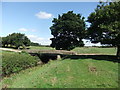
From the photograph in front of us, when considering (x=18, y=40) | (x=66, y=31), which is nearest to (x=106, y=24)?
(x=66, y=31)

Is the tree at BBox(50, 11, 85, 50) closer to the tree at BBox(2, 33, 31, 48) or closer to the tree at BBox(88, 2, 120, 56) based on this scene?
the tree at BBox(88, 2, 120, 56)

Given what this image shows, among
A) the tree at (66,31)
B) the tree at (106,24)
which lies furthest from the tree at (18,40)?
the tree at (106,24)

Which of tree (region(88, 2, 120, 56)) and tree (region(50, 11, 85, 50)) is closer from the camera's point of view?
tree (region(88, 2, 120, 56))

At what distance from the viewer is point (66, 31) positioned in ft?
109

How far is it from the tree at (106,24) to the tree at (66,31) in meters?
12.9

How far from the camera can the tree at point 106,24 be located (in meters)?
16.1

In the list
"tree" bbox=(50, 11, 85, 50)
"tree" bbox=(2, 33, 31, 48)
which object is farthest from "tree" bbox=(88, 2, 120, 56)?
"tree" bbox=(2, 33, 31, 48)

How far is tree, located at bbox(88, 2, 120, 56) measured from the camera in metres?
16.1

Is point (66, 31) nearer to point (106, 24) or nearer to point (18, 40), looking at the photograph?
point (106, 24)

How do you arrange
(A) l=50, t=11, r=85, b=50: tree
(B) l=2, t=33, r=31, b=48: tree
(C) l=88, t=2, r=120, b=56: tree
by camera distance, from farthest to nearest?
(B) l=2, t=33, r=31, b=48: tree → (A) l=50, t=11, r=85, b=50: tree → (C) l=88, t=2, r=120, b=56: tree

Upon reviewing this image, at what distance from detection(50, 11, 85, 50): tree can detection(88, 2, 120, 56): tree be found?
12.9m

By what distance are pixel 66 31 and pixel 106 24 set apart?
1680cm

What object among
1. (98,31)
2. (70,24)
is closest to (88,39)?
(98,31)

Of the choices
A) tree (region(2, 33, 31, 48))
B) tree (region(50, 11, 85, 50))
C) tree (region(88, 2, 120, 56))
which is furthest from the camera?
tree (region(2, 33, 31, 48))
